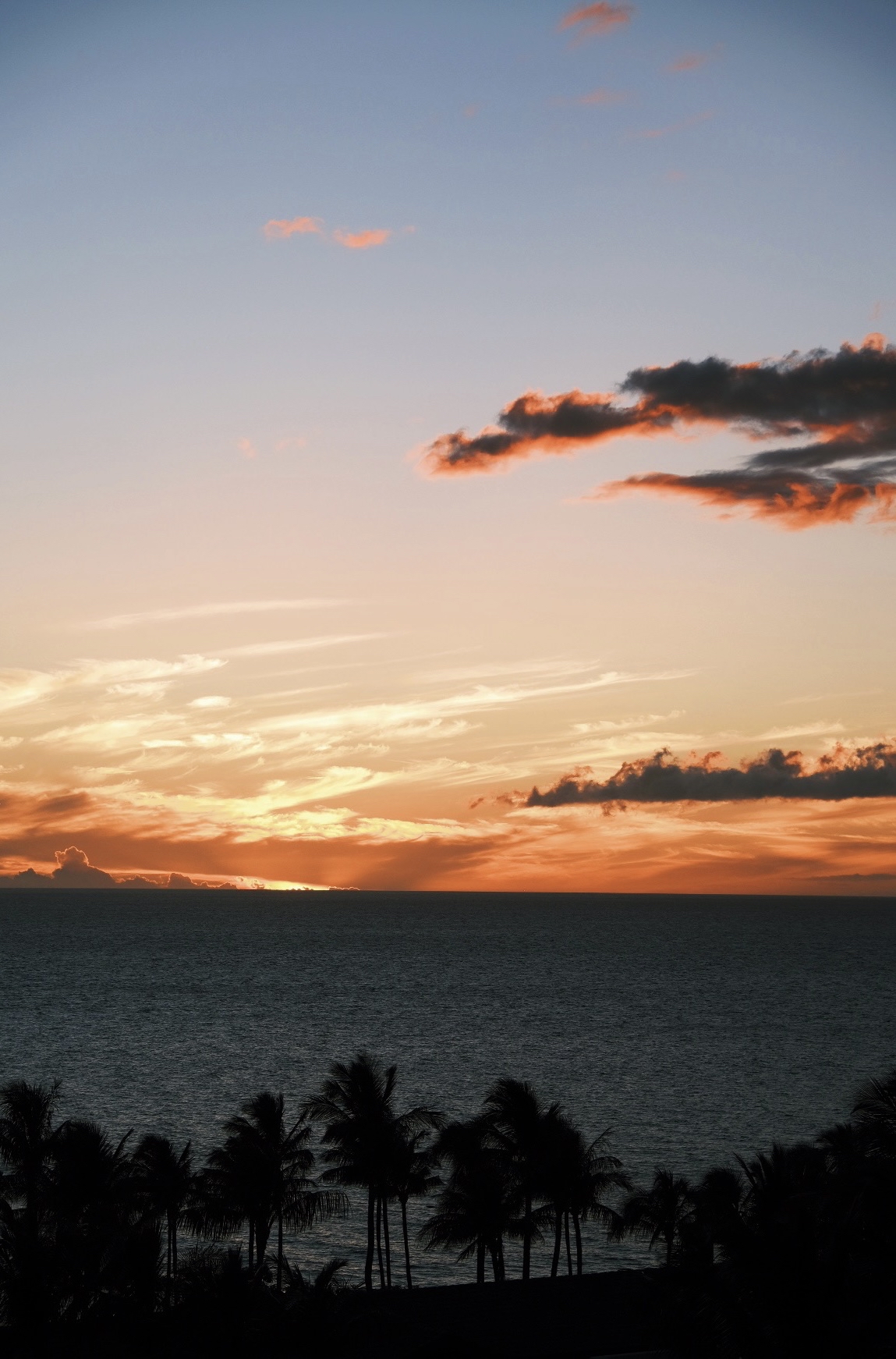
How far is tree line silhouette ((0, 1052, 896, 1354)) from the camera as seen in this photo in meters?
33.0

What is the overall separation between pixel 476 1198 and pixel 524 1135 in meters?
4.12

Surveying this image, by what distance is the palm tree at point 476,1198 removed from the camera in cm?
5647

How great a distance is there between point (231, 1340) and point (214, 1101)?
294 ft

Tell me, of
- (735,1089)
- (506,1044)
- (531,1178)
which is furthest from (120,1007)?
(531,1178)

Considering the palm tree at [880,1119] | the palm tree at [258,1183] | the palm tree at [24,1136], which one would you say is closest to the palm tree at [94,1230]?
the palm tree at [24,1136]

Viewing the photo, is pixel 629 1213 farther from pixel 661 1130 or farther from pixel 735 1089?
pixel 735 1089

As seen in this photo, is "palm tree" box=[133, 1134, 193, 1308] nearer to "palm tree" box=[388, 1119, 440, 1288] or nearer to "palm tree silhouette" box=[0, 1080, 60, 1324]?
"palm tree silhouette" box=[0, 1080, 60, 1324]

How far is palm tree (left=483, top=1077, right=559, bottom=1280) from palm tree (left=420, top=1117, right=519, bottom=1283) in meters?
0.50

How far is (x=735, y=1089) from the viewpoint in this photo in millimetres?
126875

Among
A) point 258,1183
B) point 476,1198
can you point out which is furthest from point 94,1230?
point 476,1198

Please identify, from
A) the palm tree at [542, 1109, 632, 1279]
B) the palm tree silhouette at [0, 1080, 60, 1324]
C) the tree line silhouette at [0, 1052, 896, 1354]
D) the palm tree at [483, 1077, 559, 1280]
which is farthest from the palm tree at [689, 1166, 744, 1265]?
the palm tree silhouette at [0, 1080, 60, 1324]

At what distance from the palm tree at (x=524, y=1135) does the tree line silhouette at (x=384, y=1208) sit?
0.09m

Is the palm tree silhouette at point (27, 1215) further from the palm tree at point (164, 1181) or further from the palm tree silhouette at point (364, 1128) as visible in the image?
the palm tree silhouette at point (364, 1128)

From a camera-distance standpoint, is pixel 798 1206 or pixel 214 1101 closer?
pixel 798 1206
